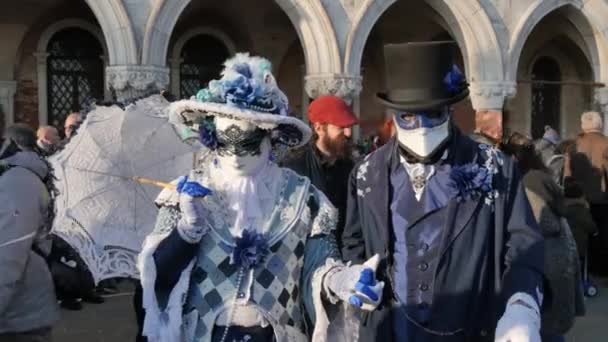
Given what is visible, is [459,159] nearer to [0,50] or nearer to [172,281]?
[172,281]

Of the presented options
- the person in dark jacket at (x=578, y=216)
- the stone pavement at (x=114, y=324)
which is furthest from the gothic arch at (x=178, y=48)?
the person in dark jacket at (x=578, y=216)

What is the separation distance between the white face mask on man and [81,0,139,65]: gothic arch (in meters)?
7.22

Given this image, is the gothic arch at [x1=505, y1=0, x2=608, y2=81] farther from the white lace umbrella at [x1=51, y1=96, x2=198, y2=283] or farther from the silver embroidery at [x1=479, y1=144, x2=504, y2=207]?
the silver embroidery at [x1=479, y1=144, x2=504, y2=207]

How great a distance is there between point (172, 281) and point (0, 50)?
33.0 feet

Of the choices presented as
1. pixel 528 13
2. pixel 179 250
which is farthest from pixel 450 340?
A: pixel 528 13

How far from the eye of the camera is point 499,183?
2.37 meters

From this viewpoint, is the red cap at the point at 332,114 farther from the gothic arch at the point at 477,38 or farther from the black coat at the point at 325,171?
the gothic arch at the point at 477,38

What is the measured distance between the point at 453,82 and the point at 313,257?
27.8 inches

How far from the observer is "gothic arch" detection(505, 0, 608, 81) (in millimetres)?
11055

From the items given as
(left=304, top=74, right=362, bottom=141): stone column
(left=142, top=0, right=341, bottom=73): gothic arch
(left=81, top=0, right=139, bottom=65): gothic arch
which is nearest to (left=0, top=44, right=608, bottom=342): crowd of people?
(left=81, top=0, right=139, bottom=65): gothic arch

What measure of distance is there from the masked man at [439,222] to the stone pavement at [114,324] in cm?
374

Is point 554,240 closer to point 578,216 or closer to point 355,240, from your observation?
point 355,240

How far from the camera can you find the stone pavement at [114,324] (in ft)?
18.9

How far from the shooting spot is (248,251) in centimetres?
238
